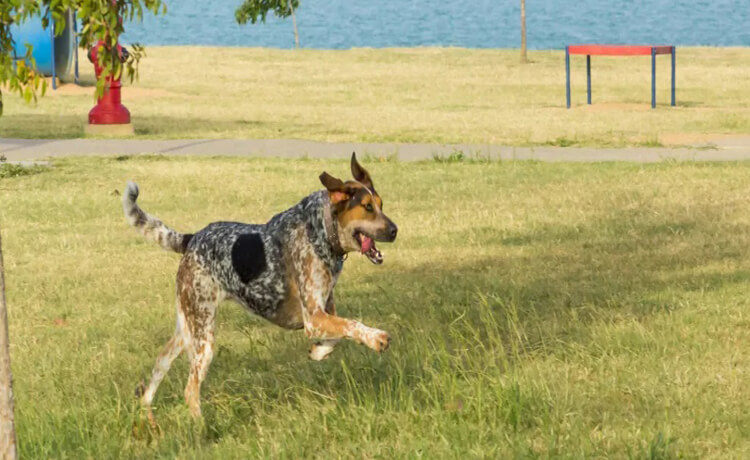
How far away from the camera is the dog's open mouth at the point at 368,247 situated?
636 centimetres

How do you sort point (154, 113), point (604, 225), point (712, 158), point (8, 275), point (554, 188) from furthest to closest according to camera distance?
point (154, 113)
point (712, 158)
point (554, 188)
point (604, 225)
point (8, 275)

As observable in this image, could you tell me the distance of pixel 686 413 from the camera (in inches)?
271

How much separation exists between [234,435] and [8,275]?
5369 mm

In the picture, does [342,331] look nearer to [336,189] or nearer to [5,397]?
[336,189]

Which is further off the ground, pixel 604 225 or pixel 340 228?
pixel 340 228

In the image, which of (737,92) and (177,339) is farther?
(737,92)

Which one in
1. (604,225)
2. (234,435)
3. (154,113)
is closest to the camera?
(234,435)

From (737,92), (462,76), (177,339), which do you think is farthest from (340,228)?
(462,76)

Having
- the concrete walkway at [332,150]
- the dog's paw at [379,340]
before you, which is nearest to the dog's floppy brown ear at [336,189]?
the dog's paw at [379,340]

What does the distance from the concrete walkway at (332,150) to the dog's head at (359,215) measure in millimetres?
13174

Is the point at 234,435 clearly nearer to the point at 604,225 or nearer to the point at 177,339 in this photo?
the point at 177,339

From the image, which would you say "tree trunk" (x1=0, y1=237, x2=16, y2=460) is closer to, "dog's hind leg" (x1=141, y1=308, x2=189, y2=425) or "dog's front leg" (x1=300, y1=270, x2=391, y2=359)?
"dog's hind leg" (x1=141, y1=308, x2=189, y2=425)

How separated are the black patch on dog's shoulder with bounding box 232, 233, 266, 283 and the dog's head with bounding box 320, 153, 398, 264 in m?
0.52

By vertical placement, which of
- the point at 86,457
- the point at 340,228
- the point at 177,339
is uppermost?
the point at 340,228
